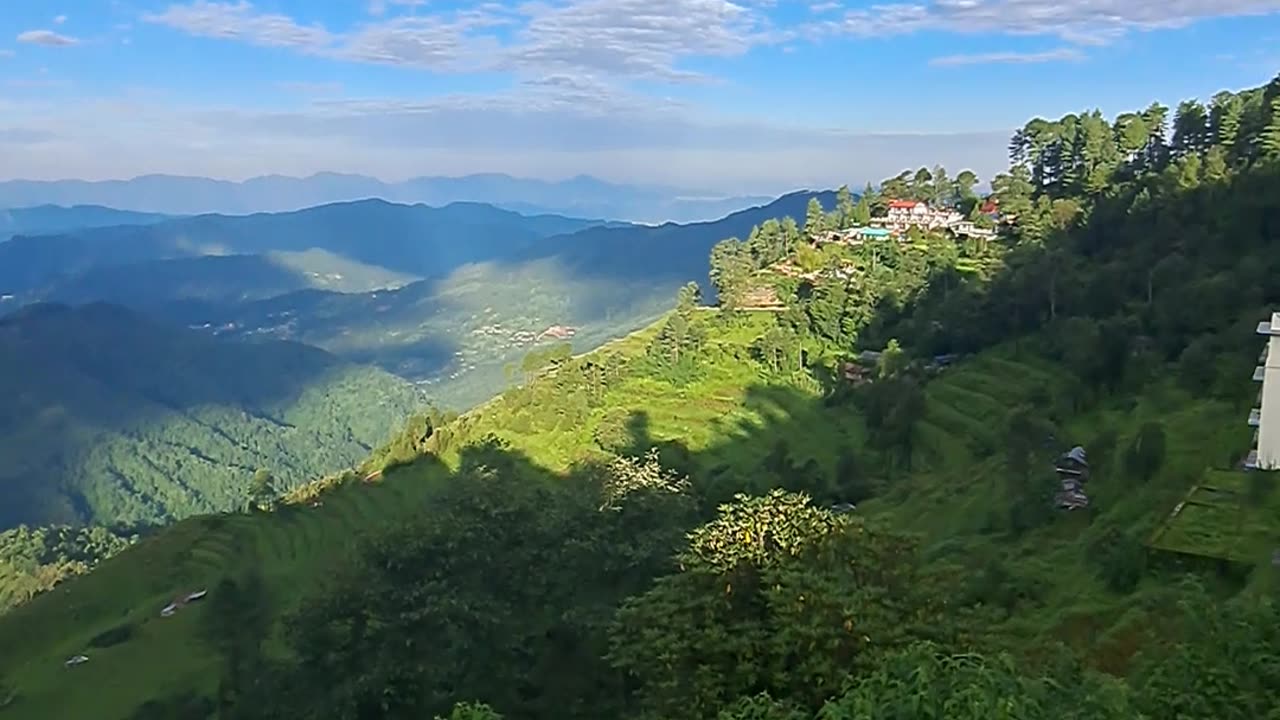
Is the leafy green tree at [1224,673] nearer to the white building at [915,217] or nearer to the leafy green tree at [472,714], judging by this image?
the leafy green tree at [472,714]

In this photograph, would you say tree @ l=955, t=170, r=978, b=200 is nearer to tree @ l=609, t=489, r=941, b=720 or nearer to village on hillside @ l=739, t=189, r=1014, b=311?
village on hillside @ l=739, t=189, r=1014, b=311

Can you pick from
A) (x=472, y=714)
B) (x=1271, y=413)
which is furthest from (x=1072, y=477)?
(x=472, y=714)

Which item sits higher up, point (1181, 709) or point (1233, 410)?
point (1181, 709)

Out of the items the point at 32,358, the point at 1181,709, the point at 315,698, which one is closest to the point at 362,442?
the point at 32,358

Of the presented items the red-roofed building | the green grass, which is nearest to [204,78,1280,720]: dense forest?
the green grass

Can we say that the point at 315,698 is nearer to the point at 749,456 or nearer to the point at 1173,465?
the point at 1173,465

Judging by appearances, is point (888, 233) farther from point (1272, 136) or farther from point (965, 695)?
point (965, 695)
